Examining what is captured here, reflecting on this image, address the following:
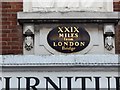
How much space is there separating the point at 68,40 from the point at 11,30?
2.96 feet

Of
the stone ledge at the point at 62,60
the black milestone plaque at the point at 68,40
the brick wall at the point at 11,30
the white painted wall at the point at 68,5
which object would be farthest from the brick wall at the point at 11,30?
the stone ledge at the point at 62,60

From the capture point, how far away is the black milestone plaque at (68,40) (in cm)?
758

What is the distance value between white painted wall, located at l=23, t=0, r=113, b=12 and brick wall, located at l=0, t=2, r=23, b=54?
0.60ft

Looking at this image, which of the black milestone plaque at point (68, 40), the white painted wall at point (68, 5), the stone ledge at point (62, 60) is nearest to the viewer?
the stone ledge at point (62, 60)

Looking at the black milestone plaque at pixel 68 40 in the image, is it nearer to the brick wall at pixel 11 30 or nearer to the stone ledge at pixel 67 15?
the stone ledge at pixel 67 15

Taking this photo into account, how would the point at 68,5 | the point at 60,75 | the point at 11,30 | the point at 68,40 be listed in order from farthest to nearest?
1. the point at 68,5
2. the point at 11,30
3. the point at 68,40
4. the point at 60,75

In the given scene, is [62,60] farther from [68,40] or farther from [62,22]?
[62,22]

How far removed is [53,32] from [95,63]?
45.7 inches

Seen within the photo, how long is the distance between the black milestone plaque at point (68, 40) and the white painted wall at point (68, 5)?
0.42 m

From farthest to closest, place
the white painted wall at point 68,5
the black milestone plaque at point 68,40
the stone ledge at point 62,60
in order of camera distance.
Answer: the white painted wall at point 68,5 → the black milestone plaque at point 68,40 → the stone ledge at point 62,60

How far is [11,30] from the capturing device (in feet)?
25.4

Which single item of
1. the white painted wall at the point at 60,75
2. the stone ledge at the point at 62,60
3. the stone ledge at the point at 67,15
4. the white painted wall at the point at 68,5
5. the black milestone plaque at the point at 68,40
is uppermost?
the white painted wall at the point at 68,5

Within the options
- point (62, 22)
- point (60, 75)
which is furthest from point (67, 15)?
point (60, 75)

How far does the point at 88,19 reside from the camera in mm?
7645
